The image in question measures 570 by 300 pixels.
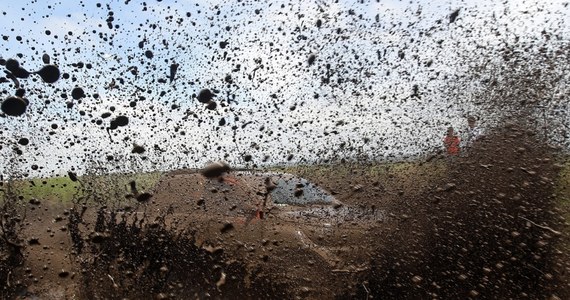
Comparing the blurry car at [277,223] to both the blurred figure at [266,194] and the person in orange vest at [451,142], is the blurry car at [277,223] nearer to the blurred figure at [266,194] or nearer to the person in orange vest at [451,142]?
the blurred figure at [266,194]

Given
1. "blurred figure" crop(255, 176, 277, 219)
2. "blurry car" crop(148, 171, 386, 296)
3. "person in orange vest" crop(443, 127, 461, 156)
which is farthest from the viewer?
"person in orange vest" crop(443, 127, 461, 156)

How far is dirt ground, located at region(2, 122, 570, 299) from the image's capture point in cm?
522

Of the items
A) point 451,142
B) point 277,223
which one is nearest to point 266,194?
point 277,223

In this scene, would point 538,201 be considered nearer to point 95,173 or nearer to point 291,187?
point 291,187

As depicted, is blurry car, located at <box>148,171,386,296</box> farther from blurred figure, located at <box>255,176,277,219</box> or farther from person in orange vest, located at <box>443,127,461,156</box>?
person in orange vest, located at <box>443,127,461,156</box>

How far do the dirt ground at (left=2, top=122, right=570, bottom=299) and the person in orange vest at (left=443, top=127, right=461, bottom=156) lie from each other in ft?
0.73

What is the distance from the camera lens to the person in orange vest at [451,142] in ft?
22.2

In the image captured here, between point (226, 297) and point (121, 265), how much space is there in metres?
1.43

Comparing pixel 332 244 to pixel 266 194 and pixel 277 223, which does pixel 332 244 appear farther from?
pixel 266 194

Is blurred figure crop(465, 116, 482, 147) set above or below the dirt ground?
above

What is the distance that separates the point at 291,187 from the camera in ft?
23.1

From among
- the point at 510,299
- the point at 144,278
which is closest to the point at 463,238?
the point at 510,299

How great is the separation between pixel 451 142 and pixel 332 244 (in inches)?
100

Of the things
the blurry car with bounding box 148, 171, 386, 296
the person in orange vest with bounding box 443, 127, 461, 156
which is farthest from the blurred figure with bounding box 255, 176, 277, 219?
the person in orange vest with bounding box 443, 127, 461, 156
